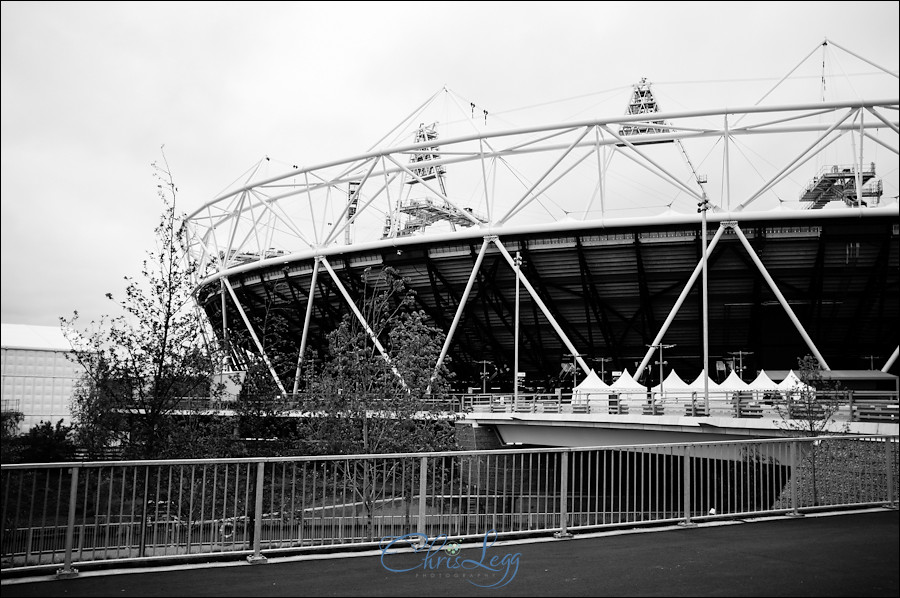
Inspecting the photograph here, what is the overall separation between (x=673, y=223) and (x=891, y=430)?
16421 millimetres

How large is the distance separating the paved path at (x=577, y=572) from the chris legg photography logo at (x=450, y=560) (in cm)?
1

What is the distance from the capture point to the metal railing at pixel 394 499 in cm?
816

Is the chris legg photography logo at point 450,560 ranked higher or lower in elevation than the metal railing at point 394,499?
lower

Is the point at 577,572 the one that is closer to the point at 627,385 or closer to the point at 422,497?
the point at 422,497

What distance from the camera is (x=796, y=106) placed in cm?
3572

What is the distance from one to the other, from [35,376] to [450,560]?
82.5 meters

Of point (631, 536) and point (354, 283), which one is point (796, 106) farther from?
point (631, 536)

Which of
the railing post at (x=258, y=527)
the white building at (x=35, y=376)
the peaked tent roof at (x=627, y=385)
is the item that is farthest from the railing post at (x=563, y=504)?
the white building at (x=35, y=376)

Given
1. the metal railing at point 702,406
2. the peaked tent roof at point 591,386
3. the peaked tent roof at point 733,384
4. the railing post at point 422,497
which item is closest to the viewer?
the railing post at point 422,497

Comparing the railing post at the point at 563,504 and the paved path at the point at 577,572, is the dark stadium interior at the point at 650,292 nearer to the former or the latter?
the railing post at the point at 563,504

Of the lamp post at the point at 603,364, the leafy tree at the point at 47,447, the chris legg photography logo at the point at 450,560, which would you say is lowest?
the leafy tree at the point at 47,447

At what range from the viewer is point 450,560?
8.25m

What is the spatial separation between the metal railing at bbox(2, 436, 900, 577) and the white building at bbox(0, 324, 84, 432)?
245ft

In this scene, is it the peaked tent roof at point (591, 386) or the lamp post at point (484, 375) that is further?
the lamp post at point (484, 375)
